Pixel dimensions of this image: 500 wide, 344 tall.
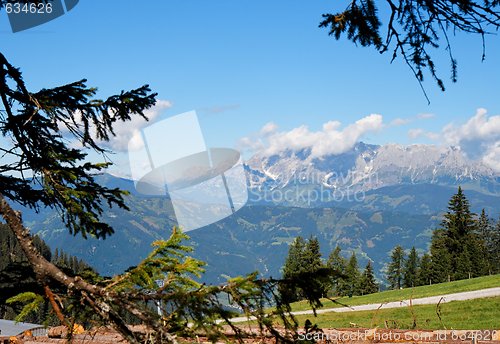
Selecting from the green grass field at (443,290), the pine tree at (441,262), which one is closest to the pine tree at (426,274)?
the pine tree at (441,262)

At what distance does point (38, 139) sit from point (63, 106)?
51 centimetres

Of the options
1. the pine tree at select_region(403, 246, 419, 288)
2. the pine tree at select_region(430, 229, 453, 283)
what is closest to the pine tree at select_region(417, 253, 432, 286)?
the pine tree at select_region(430, 229, 453, 283)

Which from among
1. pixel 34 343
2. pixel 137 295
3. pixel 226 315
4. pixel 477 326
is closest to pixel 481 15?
pixel 226 315

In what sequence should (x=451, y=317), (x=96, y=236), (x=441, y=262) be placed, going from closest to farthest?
(x=96, y=236) → (x=451, y=317) → (x=441, y=262)

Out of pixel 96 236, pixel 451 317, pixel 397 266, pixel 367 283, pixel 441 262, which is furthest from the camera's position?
pixel 397 266

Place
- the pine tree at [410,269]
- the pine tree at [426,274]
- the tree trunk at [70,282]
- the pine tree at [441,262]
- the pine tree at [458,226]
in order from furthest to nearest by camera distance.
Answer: the pine tree at [410,269] < the pine tree at [426,274] < the pine tree at [441,262] < the pine tree at [458,226] < the tree trunk at [70,282]

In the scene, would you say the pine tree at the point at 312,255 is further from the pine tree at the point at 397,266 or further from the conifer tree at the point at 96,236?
the conifer tree at the point at 96,236

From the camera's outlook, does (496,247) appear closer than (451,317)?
No

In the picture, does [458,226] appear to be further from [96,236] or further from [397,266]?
[96,236]

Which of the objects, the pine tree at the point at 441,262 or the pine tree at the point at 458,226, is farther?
the pine tree at the point at 441,262

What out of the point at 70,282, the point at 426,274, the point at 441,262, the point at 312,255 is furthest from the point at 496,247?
the point at 70,282

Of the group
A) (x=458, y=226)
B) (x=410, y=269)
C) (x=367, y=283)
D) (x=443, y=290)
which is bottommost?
(x=410, y=269)

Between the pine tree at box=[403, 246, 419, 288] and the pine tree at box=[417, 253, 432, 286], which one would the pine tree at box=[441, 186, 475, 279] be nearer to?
the pine tree at box=[417, 253, 432, 286]

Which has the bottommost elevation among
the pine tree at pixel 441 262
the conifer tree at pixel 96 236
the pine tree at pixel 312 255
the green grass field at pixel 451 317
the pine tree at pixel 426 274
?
the pine tree at pixel 426 274
